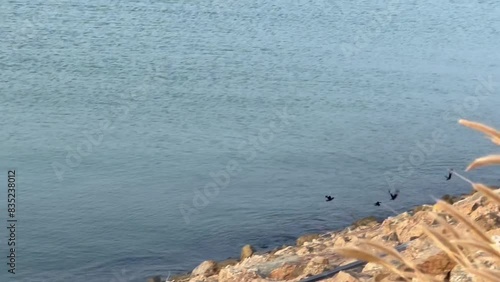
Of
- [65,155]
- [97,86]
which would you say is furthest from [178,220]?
[97,86]

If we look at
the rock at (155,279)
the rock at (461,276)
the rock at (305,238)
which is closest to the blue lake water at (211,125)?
the rock at (155,279)

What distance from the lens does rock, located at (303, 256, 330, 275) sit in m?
8.13

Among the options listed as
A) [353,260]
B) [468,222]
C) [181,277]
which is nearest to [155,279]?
[181,277]

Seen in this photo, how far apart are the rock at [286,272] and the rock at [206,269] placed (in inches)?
119

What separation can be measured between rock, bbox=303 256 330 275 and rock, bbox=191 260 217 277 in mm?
3315

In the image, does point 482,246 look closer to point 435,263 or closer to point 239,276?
point 435,263

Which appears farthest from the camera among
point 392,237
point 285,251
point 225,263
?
point 285,251

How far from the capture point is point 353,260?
25.5ft

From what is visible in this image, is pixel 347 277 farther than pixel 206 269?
No

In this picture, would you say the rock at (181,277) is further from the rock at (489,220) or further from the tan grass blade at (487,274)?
the tan grass blade at (487,274)

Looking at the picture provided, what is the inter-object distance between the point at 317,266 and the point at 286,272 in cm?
37

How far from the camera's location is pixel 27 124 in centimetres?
1722

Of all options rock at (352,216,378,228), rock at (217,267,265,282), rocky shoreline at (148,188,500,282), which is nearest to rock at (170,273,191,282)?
rocky shoreline at (148,188,500,282)

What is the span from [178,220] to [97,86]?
20.9ft
